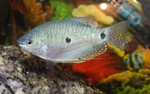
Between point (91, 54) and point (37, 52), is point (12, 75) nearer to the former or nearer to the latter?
point (37, 52)

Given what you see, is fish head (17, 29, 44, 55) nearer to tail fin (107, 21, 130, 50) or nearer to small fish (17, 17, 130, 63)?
small fish (17, 17, 130, 63)

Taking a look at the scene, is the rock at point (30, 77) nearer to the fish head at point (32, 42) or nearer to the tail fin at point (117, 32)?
the fish head at point (32, 42)

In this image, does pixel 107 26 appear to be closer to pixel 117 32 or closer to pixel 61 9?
pixel 61 9

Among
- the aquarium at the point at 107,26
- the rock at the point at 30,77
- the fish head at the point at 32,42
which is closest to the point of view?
the fish head at the point at 32,42

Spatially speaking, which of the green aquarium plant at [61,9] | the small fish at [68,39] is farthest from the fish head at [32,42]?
the green aquarium plant at [61,9]

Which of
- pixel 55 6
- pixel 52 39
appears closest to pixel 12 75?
pixel 52 39

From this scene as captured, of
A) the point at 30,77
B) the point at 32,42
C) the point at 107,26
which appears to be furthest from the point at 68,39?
the point at 107,26

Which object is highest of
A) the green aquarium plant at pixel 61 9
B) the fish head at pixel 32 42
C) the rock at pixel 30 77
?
the green aquarium plant at pixel 61 9

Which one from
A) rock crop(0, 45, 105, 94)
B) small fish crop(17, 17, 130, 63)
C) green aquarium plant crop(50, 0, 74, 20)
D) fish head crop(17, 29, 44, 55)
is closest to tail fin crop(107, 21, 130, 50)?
small fish crop(17, 17, 130, 63)

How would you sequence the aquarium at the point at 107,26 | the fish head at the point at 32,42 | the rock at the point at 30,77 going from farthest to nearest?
the aquarium at the point at 107,26, the rock at the point at 30,77, the fish head at the point at 32,42
